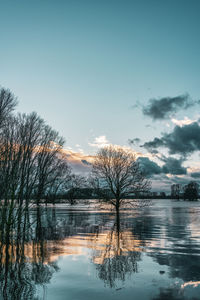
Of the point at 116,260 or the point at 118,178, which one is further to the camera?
the point at 118,178

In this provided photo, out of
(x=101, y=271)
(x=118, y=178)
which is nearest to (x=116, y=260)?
(x=101, y=271)

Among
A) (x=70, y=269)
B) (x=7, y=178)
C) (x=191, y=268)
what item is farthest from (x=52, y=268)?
(x=7, y=178)

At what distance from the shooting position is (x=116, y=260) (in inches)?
397

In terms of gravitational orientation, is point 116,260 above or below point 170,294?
below

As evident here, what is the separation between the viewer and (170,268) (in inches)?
354

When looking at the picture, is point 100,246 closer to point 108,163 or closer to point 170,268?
point 170,268

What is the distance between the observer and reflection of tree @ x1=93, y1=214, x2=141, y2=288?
8.15m

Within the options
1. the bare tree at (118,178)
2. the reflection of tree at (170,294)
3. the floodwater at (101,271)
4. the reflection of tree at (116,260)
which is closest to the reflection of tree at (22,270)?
the floodwater at (101,271)

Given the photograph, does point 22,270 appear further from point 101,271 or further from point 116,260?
point 116,260

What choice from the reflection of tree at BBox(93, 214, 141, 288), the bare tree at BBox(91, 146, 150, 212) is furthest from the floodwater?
the bare tree at BBox(91, 146, 150, 212)

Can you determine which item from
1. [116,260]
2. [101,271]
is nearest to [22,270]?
[101,271]

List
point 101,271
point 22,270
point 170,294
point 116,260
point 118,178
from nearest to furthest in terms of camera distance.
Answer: point 170,294 → point 101,271 → point 22,270 → point 116,260 → point 118,178

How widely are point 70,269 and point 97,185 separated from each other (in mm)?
34692

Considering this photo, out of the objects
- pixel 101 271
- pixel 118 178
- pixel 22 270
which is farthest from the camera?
pixel 118 178
